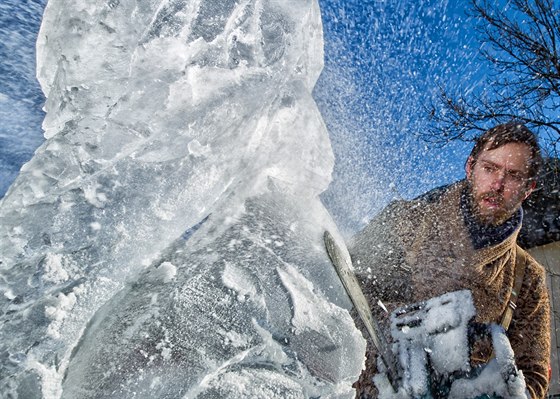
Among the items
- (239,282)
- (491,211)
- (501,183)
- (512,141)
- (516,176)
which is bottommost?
(239,282)

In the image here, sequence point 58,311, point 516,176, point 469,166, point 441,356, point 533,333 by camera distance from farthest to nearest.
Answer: point 469,166, point 516,176, point 533,333, point 441,356, point 58,311

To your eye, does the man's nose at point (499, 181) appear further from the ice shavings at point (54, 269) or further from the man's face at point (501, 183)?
the ice shavings at point (54, 269)

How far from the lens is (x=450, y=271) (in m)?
3.18

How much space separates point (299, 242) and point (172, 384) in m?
0.75

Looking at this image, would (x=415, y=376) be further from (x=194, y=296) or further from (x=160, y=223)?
(x=160, y=223)

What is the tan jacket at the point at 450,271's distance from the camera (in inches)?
112

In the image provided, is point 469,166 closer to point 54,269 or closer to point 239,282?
point 239,282

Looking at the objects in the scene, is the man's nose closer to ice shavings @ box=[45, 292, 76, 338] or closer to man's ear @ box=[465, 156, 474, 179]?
man's ear @ box=[465, 156, 474, 179]

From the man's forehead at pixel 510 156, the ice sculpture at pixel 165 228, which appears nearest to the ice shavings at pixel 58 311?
the ice sculpture at pixel 165 228

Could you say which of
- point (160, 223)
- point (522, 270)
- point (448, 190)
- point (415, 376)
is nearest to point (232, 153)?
point (160, 223)

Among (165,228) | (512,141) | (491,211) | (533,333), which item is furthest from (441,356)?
(512,141)

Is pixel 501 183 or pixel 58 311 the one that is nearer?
pixel 58 311

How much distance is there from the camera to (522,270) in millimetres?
3094

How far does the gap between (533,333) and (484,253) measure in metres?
0.73
